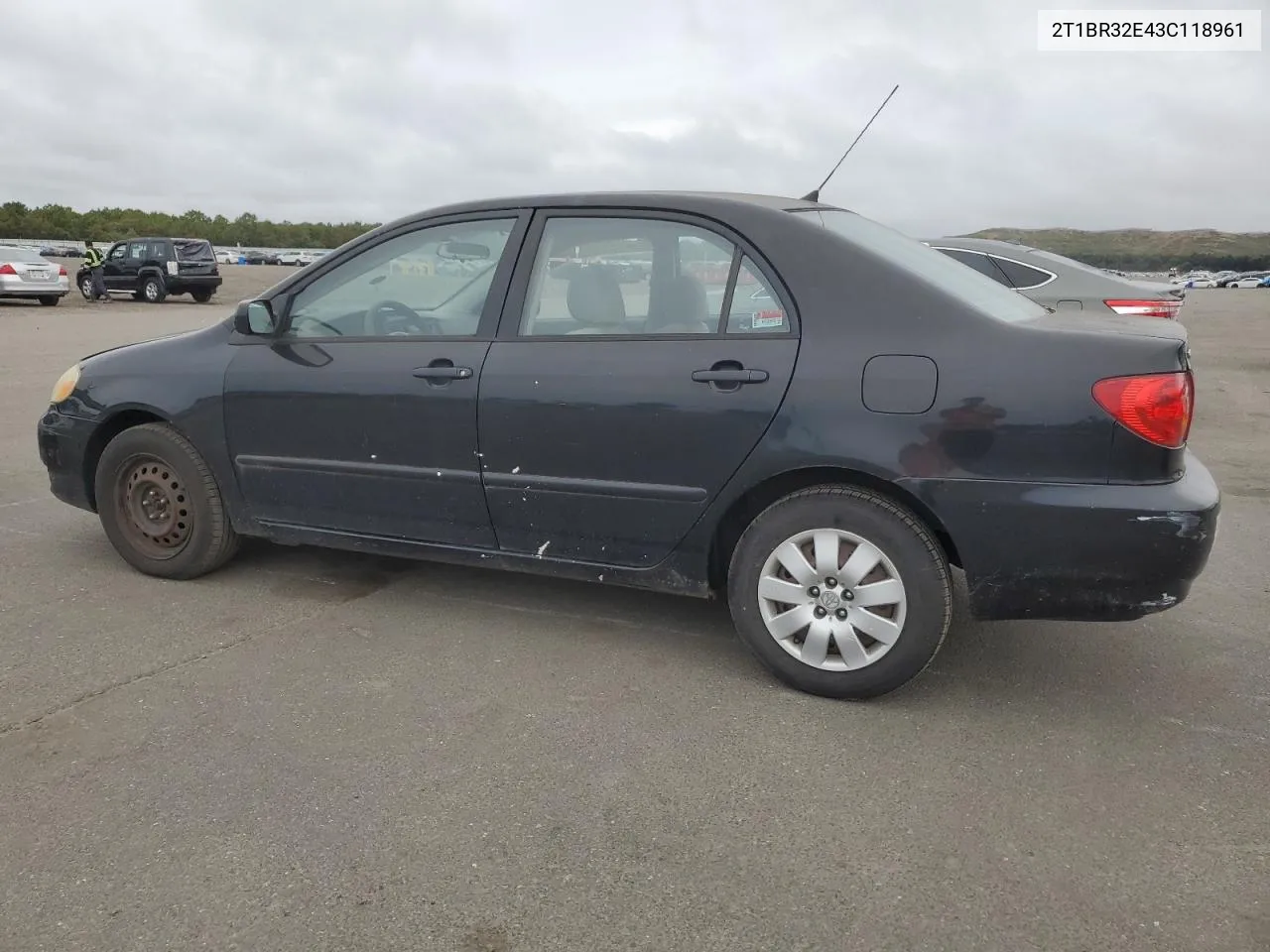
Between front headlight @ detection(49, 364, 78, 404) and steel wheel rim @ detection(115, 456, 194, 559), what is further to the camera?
front headlight @ detection(49, 364, 78, 404)

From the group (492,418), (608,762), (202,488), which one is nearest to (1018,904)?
(608,762)

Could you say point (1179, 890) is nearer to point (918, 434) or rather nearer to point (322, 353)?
point (918, 434)

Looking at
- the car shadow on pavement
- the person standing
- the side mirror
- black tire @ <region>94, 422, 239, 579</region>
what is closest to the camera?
the car shadow on pavement

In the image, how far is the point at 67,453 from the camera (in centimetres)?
461

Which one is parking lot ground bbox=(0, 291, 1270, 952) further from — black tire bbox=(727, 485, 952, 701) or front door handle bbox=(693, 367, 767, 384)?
front door handle bbox=(693, 367, 767, 384)

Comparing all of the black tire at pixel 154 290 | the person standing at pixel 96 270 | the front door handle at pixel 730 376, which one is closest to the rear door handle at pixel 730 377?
the front door handle at pixel 730 376

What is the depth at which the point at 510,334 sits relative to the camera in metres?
3.72

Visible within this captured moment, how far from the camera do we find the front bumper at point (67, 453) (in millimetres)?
4570

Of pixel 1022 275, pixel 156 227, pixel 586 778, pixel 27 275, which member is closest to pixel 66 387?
pixel 586 778

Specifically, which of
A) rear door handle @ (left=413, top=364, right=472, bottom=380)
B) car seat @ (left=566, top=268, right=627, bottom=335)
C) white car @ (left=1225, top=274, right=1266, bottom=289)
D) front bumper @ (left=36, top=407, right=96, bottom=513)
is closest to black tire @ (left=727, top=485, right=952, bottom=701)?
car seat @ (left=566, top=268, right=627, bottom=335)

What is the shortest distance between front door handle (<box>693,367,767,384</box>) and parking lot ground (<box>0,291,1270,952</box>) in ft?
3.41

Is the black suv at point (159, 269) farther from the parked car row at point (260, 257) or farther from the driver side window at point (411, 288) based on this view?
the parked car row at point (260, 257)

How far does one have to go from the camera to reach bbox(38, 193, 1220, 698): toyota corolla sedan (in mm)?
3043

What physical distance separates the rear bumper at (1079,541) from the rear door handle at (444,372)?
5.45 feet
